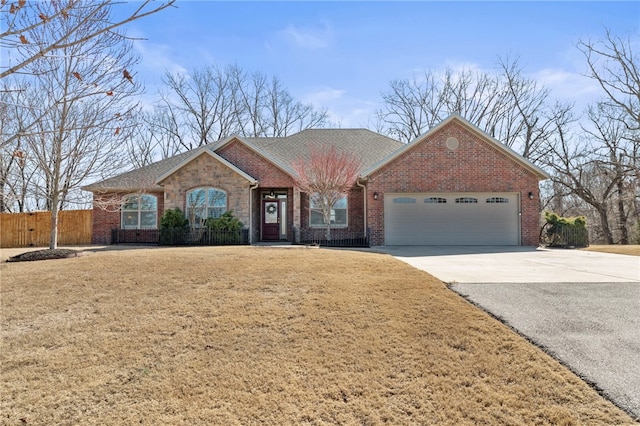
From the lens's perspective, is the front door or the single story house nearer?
the single story house

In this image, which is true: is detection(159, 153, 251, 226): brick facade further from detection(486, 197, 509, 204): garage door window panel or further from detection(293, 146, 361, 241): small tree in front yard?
detection(486, 197, 509, 204): garage door window panel

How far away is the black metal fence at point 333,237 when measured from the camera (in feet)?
54.6

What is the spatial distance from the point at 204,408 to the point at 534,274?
7570 mm

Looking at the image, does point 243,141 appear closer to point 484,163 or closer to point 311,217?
point 311,217

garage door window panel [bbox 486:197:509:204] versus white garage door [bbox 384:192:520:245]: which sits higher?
garage door window panel [bbox 486:197:509:204]

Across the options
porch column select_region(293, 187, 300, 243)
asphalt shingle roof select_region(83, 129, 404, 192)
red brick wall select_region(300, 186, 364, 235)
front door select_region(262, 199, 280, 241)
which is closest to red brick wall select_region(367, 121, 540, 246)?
red brick wall select_region(300, 186, 364, 235)

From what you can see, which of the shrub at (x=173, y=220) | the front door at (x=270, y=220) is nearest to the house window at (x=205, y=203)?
the shrub at (x=173, y=220)

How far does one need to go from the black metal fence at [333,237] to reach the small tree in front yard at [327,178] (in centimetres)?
72

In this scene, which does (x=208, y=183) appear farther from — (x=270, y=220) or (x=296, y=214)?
(x=296, y=214)

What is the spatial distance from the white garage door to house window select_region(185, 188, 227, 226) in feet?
24.1

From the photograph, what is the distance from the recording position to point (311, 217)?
17.5 meters

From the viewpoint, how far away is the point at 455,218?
16000 mm

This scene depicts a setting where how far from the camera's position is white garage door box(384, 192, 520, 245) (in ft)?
52.3

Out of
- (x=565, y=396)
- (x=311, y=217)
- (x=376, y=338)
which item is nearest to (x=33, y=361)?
(x=376, y=338)
